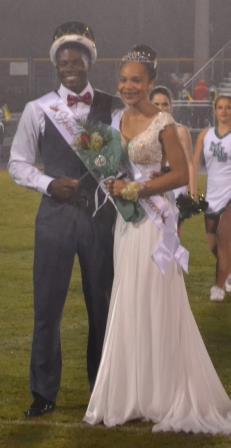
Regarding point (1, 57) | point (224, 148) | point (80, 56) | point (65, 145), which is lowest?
point (1, 57)

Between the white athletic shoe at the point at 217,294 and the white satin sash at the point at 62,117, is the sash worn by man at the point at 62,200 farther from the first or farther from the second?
the white athletic shoe at the point at 217,294

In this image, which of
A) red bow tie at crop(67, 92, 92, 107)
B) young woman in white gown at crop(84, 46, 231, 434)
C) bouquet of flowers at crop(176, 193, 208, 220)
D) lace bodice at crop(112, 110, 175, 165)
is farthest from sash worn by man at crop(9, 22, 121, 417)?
bouquet of flowers at crop(176, 193, 208, 220)

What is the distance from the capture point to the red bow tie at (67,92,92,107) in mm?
6484

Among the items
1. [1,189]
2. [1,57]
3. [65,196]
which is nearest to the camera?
[65,196]

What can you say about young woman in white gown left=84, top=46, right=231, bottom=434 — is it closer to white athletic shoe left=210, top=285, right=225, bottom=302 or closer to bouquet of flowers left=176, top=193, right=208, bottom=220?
bouquet of flowers left=176, top=193, right=208, bottom=220

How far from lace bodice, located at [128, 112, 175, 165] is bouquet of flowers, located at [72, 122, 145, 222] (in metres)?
0.06

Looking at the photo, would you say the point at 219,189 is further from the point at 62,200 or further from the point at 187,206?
the point at 62,200

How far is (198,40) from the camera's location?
40719mm

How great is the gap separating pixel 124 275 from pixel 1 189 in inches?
602

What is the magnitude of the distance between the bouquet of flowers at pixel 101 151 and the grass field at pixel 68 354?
1093mm

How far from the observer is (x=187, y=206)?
9828 mm

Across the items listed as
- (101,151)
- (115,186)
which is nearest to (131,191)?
(115,186)

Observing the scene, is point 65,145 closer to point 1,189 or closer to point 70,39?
point 70,39

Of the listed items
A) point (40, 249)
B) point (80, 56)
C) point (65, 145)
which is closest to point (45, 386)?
point (40, 249)
